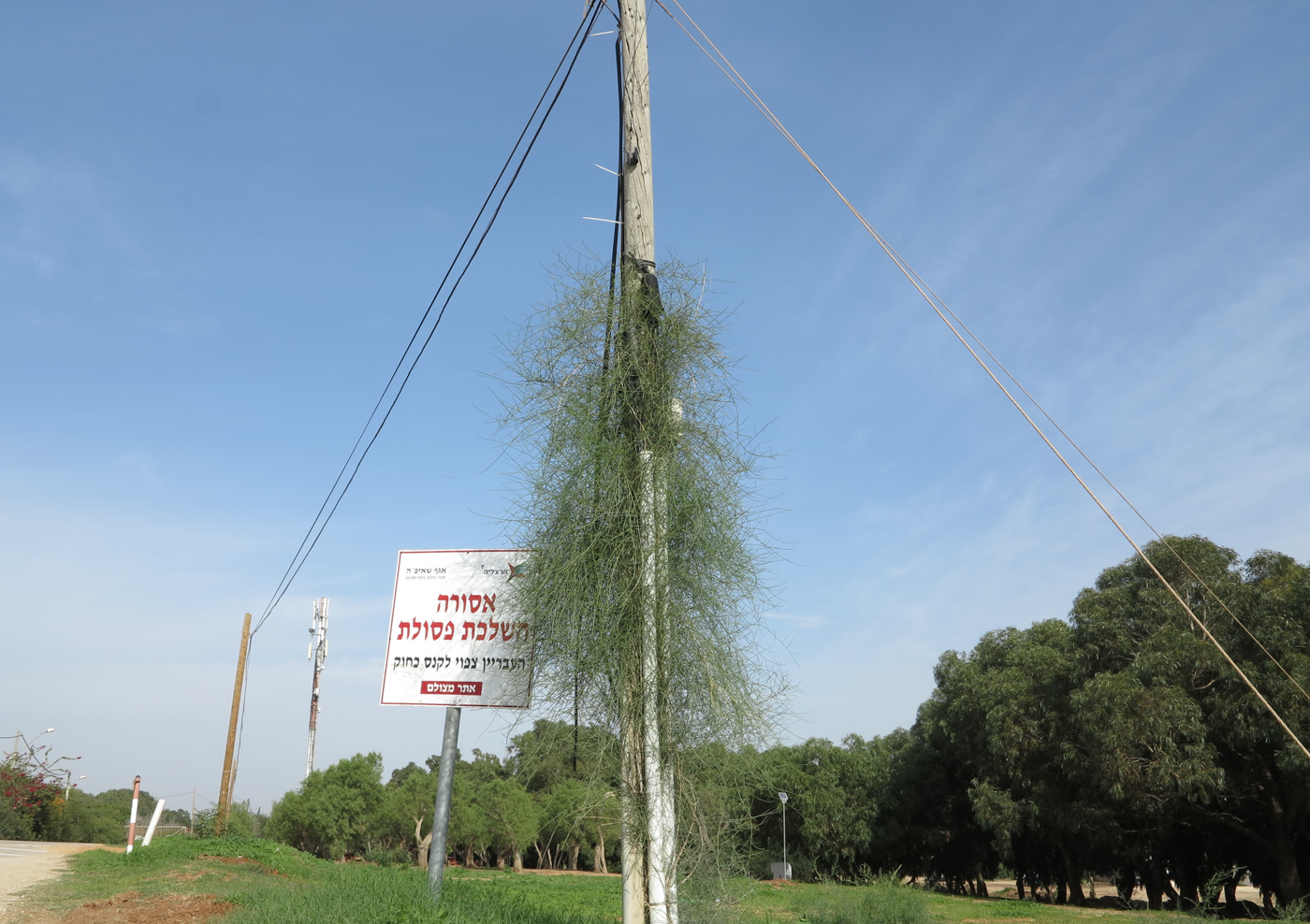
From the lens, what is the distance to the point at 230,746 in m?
21.0

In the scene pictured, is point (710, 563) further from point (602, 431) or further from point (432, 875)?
point (432, 875)

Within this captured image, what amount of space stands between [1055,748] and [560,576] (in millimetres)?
26059

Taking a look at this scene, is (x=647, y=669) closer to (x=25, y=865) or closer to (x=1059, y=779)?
(x=25, y=865)

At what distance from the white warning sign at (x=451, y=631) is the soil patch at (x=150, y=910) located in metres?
3.50

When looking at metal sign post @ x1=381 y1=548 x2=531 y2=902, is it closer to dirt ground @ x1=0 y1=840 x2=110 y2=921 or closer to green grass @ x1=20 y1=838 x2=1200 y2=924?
green grass @ x1=20 y1=838 x2=1200 y2=924

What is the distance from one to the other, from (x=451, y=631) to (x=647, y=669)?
100 inches

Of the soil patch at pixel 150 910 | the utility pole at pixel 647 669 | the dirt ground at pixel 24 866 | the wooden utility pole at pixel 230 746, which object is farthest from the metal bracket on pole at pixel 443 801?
the wooden utility pole at pixel 230 746

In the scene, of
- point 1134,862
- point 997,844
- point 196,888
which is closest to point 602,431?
point 196,888

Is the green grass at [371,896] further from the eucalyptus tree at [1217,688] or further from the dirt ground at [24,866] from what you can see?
the eucalyptus tree at [1217,688]

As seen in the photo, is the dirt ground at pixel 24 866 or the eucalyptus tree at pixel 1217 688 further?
the eucalyptus tree at pixel 1217 688

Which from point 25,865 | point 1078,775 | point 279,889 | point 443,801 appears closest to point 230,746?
point 25,865

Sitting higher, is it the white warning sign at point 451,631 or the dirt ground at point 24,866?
the white warning sign at point 451,631

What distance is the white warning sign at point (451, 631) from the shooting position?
6.65 meters

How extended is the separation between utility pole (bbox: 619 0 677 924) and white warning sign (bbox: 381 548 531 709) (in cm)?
169
